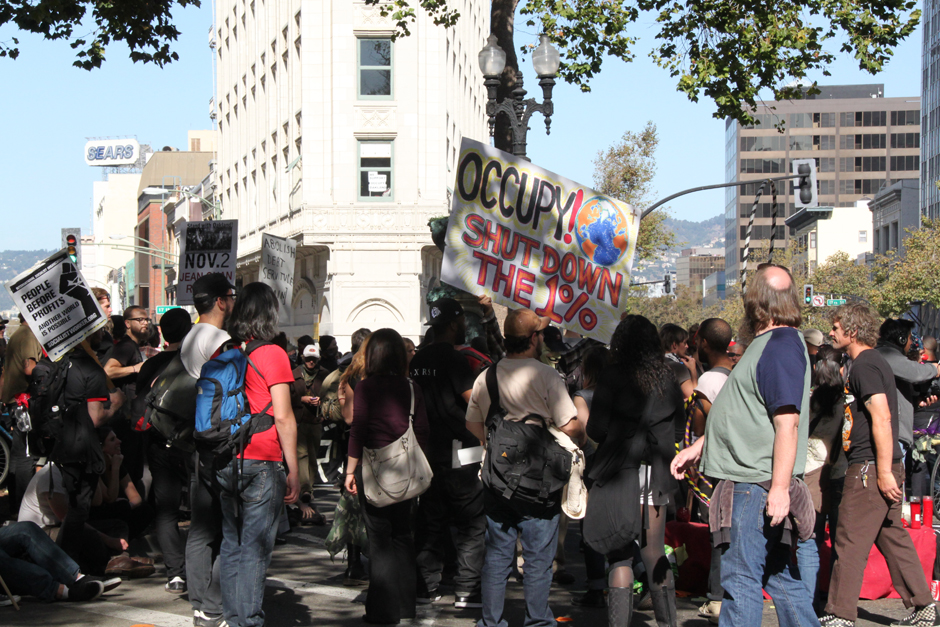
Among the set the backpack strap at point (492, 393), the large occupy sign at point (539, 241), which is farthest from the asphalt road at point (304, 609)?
the large occupy sign at point (539, 241)

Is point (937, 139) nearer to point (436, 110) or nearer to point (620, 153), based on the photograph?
point (620, 153)

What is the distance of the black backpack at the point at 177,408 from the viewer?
20.7 ft

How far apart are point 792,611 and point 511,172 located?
13.9ft

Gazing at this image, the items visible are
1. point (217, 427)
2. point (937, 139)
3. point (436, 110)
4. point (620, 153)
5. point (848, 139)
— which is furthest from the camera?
point (848, 139)

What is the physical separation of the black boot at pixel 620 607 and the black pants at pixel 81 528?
13.3 ft

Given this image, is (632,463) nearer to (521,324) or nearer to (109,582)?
(521,324)

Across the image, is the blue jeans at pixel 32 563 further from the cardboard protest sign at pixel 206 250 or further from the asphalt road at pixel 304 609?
the cardboard protest sign at pixel 206 250

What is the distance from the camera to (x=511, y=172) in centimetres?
801

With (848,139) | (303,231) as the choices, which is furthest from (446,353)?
(848,139)

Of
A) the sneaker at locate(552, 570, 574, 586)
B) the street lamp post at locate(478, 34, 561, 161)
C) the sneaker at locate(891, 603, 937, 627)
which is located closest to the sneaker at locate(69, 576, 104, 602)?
the sneaker at locate(552, 570, 574, 586)

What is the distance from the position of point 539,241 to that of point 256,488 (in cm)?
344

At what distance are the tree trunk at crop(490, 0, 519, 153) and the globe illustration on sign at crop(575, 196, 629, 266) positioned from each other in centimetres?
528

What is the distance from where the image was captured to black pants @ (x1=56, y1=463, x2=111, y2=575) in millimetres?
7324

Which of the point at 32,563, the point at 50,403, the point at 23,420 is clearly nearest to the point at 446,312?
the point at 50,403
